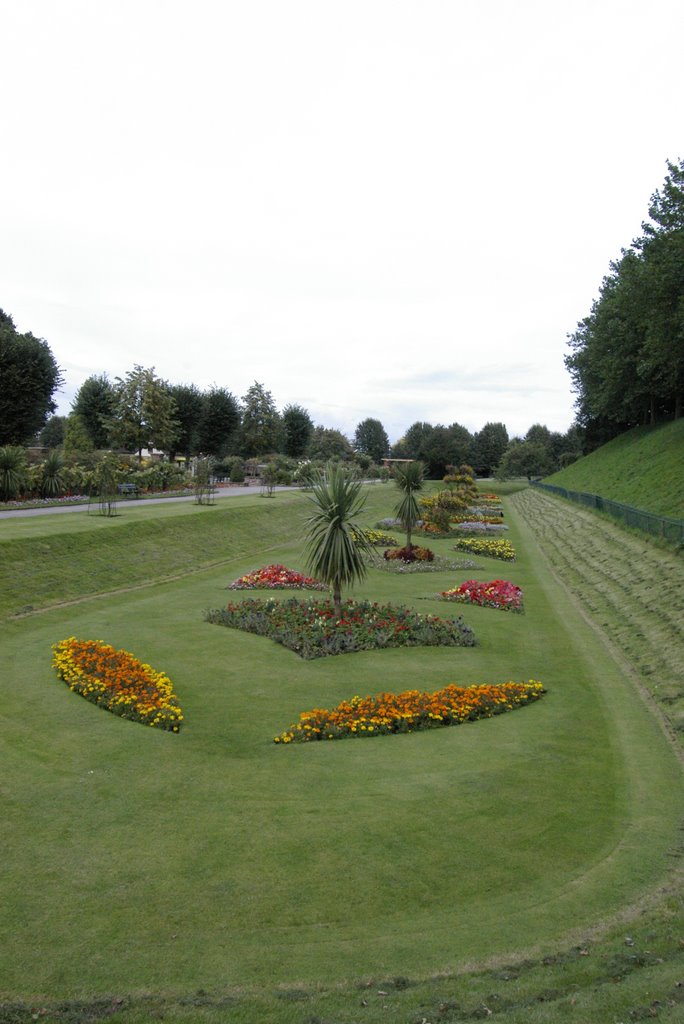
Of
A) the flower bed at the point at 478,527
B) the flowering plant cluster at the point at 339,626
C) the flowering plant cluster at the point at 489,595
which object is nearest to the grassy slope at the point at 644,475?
the flower bed at the point at 478,527

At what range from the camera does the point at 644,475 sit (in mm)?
42844

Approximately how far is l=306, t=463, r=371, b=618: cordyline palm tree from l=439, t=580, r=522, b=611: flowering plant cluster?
506 cm

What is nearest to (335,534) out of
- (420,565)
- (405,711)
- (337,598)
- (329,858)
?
(337,598)

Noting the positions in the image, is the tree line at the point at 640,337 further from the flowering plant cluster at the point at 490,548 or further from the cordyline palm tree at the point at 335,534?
the cordyline palm tree at the point at 335,534

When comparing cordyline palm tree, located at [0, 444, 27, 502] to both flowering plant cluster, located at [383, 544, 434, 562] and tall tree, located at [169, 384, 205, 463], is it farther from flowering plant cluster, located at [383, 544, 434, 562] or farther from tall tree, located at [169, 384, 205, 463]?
tall tree, located at [169, 384, 205, 463]

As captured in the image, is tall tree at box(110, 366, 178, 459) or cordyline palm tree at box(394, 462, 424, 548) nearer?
cordyline palm tree at box(394, 462, 424, 548)

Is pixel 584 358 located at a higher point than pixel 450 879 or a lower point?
higher

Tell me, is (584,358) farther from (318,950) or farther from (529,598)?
(318,950)

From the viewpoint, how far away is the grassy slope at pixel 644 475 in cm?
3225

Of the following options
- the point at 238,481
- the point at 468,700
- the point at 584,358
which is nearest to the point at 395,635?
the point at 468,700

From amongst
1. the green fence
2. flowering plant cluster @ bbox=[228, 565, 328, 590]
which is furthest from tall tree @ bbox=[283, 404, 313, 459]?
flowering plant cluster @ bbox=[228, 565, 328, 590]

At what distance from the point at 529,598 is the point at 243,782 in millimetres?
15241

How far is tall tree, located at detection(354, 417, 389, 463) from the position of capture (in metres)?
155

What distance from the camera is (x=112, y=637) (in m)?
15.9
